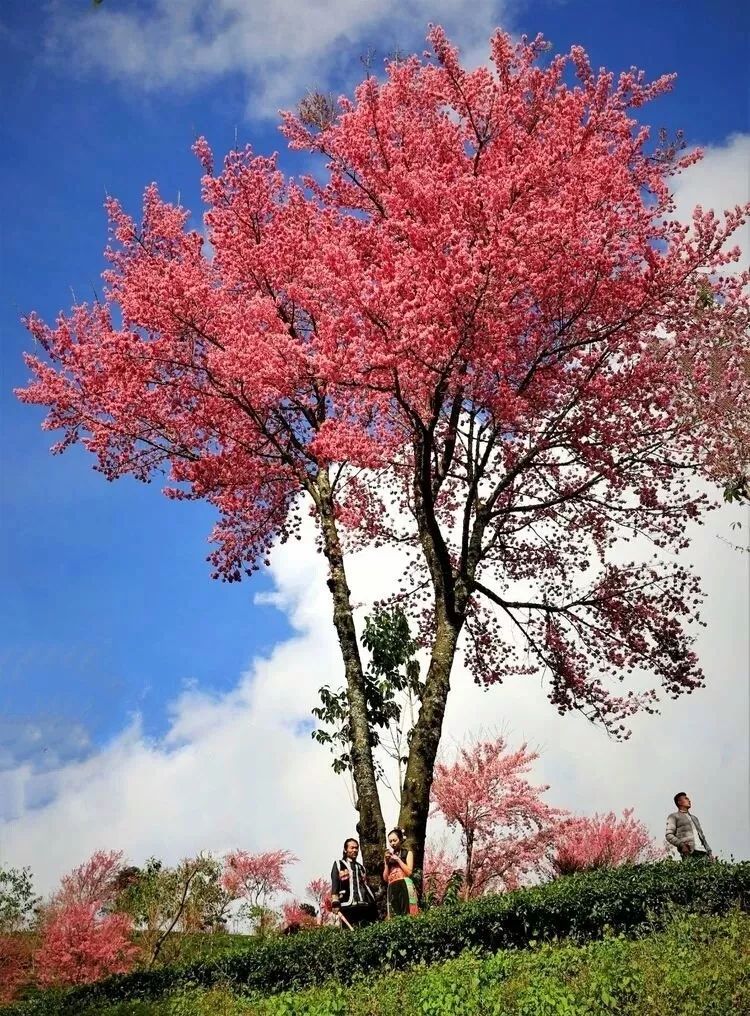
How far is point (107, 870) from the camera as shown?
18391 millimetres

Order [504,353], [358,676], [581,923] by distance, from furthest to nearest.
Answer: [358,676], [504,353], [581,923]

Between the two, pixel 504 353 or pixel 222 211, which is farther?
pixel 222 211

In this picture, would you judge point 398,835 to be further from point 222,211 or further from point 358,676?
point 222,211

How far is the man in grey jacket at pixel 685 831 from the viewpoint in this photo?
11.8 meters

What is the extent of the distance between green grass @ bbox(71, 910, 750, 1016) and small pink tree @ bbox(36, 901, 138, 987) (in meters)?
8.76

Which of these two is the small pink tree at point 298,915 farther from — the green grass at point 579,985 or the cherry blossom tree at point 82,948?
the green grass at point 579,985

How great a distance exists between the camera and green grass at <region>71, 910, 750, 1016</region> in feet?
17.7

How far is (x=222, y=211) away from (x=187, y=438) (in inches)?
141

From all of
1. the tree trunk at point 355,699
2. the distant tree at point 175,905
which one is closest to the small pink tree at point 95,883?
the distant tree at point 175,905

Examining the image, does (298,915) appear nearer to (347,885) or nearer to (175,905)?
(175,905)

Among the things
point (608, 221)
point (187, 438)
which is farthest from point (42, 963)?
point (608, 221)

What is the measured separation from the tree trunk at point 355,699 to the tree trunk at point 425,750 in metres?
0.51

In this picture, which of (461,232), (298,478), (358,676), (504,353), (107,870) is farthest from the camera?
(107,870)

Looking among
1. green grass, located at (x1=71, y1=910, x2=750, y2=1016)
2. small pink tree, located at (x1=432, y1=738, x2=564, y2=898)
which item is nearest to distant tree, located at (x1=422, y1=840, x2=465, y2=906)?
small pink tree, located at (x1=432, y1=738, x2=564, y2=898)
